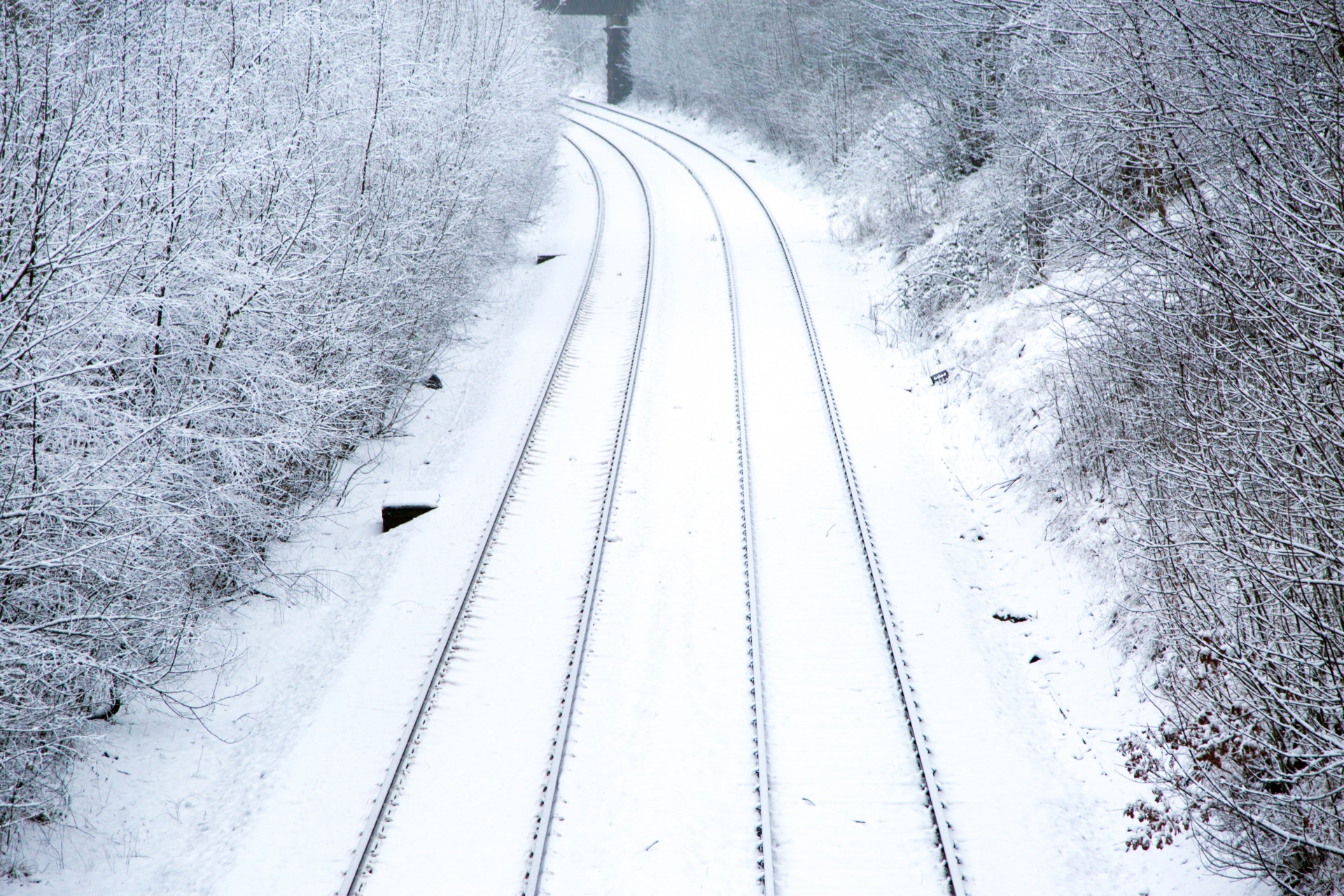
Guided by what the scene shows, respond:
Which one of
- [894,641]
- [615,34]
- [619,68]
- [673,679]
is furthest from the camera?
[619,68]

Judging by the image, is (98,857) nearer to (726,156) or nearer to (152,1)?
(152,1)

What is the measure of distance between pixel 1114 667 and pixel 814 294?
13.7 m

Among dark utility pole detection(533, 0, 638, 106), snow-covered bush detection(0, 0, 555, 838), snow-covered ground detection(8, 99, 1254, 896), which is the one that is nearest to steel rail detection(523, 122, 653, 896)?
snow-covered ground detection(8, 99, 1254, 896)

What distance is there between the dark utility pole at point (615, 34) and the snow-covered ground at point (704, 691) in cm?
5082

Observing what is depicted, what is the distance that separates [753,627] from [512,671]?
99.7 inches

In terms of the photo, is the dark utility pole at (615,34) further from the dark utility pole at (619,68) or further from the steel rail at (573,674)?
the steel rail at (573,674)

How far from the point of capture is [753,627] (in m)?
9.55

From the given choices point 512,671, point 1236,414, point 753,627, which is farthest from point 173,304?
point 1236,414

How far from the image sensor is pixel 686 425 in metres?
14.6

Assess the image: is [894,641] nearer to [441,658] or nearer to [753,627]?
[753,627]

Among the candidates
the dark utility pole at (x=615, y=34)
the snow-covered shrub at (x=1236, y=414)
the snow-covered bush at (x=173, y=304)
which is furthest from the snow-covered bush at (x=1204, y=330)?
the dark utility pole at (x=615, y=34)

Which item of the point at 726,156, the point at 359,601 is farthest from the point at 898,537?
the point at 726,156

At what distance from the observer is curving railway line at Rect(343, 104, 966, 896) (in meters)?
7.05

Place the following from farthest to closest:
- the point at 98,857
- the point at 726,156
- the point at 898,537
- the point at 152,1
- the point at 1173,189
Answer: the point at 726,156, the point at 1173,189, the point at 898,537, the point at 152,1, the point at 98,857
